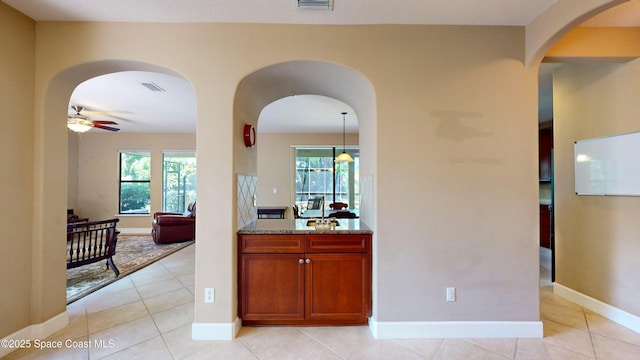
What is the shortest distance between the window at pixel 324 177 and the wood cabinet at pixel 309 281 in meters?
4.78

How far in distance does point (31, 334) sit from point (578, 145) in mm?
5211

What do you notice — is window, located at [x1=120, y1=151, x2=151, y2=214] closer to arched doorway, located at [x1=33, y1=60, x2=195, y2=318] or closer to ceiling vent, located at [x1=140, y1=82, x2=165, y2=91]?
ceiling vent, located at [x1=140, y1=82, x2=165, y2=91]

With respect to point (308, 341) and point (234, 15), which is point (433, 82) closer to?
point (234, 15)

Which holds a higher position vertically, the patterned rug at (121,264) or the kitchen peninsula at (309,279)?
the kitchen peninsula at (309,279)

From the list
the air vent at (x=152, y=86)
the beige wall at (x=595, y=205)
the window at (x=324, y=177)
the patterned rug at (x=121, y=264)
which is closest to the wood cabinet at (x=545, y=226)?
the beige wall at (x=595, y=205)

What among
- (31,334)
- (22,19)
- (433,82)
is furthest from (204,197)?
(433,82)

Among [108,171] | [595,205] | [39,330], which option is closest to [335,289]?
[39,330]

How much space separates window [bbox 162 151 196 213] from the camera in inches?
277

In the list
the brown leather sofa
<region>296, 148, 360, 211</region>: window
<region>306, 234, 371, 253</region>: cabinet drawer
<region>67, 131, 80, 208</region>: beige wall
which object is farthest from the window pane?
<region>306, 234, 371, 253</region>: cabinet drawer

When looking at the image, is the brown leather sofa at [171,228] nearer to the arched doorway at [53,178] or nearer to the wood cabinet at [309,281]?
the arched doorway at [53,178]

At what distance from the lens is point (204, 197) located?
223cm

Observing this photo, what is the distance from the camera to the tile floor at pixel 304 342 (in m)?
1.98

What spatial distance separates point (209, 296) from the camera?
2.21 meters

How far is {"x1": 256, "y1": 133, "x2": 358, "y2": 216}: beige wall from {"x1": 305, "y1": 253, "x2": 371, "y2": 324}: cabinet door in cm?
469
